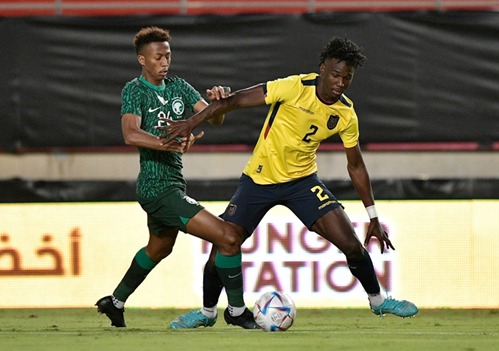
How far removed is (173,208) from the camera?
7.27 m

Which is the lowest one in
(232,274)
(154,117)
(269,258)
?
A: (269,258)

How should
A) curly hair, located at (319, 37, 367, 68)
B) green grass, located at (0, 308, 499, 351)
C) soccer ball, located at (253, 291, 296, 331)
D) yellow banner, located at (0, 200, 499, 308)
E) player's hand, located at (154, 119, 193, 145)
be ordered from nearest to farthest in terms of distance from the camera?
green grass, located at (0, 308, 499, 351), player's hand, located at (154, 119, 193, 145), soccer ball, located at (253, 291, 296, 331), curly hair, located at (319, 37, 367, 68), yellow banner, located at (0, 200, 499, 308)

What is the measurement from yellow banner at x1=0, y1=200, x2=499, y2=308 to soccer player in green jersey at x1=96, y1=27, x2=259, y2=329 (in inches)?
102

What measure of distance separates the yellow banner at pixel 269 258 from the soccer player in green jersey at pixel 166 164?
2603mm

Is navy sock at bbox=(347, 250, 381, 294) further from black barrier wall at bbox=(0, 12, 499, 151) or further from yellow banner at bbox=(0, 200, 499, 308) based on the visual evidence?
black barrier wall at bbox=(0, 12, 499, 151)

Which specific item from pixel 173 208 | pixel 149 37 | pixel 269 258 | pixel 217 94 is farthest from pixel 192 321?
pixel 269 258

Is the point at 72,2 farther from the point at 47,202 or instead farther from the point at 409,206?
the point at 409,206

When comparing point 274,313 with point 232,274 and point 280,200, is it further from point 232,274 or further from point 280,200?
point 280,200

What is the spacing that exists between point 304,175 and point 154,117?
3.75ft

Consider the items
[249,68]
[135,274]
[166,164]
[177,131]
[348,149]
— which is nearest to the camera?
[177,131]

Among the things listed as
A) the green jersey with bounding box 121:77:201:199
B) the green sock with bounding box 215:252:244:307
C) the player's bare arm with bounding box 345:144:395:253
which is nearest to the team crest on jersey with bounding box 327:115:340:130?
Answer: the player's bare arm with bounding box 345:144:395:253

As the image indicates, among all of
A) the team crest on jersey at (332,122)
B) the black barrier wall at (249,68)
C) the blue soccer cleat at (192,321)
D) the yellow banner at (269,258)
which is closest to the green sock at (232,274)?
the blue soccer cleat at (192,321)

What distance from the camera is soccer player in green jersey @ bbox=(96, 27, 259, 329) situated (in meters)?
7.14

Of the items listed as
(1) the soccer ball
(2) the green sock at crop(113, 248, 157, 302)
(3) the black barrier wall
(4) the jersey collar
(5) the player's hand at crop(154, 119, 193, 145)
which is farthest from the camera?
(3) the black barrier wall
